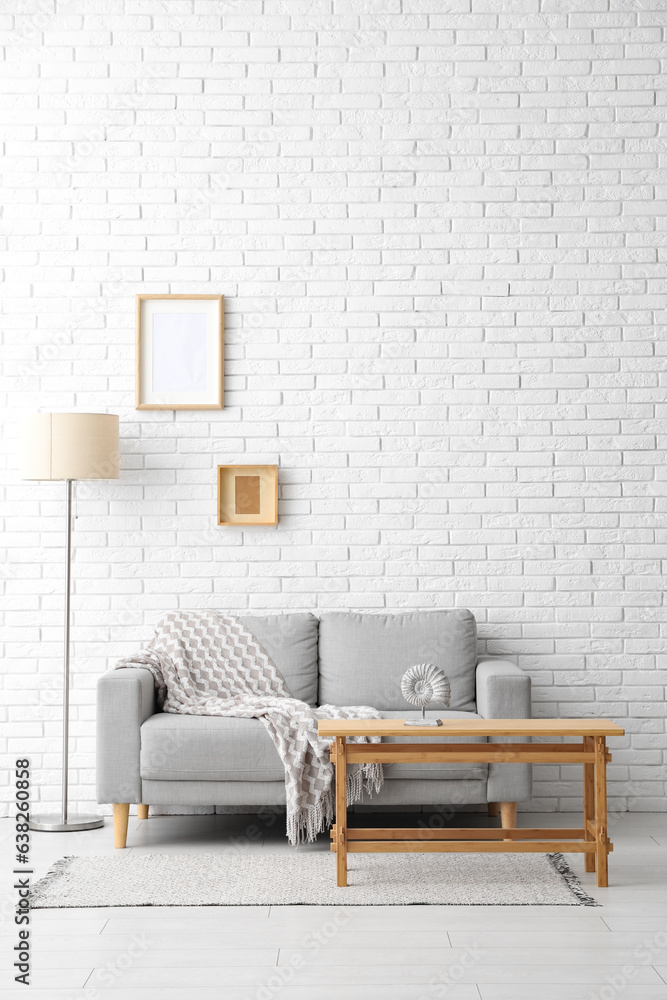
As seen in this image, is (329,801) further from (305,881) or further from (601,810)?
(601,810)

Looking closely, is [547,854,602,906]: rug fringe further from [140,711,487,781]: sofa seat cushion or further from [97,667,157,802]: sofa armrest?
[97,667,157,802]: sofa armrest

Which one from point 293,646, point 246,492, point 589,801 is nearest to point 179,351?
point 246,492

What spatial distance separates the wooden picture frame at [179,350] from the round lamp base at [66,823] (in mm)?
1662

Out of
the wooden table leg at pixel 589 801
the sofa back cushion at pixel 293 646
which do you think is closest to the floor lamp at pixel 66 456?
the sofa back cushion at pixel 293 646

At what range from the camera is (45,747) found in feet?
14.0

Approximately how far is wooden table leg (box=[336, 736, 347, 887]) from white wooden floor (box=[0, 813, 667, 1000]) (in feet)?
0.71

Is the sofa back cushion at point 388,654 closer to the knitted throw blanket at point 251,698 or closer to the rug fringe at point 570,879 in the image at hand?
the knitted throw blanket at point 251,698

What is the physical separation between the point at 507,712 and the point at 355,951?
48.7 inches

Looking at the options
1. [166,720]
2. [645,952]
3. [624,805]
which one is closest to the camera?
[645,952]

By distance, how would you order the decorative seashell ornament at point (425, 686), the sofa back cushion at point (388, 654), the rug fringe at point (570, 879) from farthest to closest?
the sofa back cushion at point (388, 654) → the decorative seashell ornament at point (425, 686) → the rug fringe at point (570, 879)

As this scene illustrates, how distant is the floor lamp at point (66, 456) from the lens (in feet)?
13.0

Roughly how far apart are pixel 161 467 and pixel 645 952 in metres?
2.61

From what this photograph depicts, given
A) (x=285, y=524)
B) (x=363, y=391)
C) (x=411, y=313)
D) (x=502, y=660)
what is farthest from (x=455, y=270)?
(x=502, y=660)

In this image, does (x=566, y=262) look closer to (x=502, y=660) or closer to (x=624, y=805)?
(x=502, y=660)
